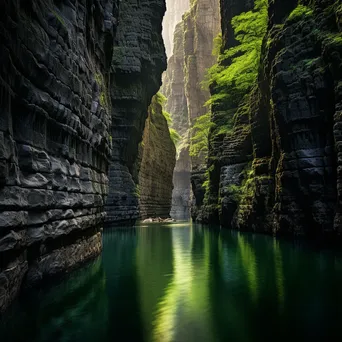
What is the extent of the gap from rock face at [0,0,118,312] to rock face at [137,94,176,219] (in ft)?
97.3

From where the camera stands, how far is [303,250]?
14.4m

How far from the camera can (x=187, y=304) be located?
22.9 feet

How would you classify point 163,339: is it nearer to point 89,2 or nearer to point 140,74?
point 89,2

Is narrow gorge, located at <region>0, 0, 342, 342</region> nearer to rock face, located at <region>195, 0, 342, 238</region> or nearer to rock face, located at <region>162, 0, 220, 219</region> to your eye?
rock face, located at <region>195, 0, 342, 238</region>

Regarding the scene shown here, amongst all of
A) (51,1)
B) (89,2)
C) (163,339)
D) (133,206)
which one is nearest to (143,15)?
Result: (133,206)

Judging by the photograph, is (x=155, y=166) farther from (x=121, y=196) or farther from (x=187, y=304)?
(x=187, y=304)

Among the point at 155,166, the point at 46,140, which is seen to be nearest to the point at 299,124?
the point at 46,140

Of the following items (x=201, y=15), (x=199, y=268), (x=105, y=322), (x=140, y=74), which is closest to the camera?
(x=105, y=322)

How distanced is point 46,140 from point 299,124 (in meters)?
13.4

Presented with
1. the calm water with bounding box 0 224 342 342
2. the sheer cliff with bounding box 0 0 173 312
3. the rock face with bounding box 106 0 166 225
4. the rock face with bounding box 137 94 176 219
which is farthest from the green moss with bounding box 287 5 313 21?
the rock face with bounding box 137 94 176 219

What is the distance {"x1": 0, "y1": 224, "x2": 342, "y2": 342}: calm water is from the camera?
5.23 metres

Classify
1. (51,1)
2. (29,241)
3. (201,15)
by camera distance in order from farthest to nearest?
(201,15), (51,1), (29,241)

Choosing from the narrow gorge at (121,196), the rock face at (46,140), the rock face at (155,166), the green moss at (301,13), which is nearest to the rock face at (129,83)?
the narrow gorge at (121,196)

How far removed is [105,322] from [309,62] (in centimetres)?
1548
